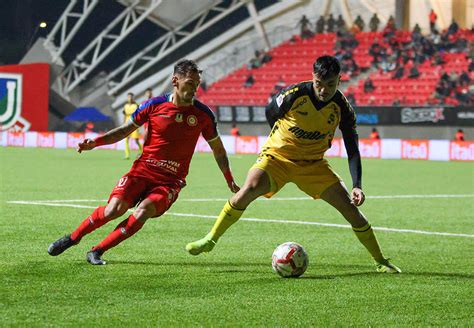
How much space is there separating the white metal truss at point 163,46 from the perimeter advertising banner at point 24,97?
14.3 ft

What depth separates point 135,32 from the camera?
55.2 m

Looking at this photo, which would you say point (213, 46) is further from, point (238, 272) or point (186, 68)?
point (238, 272)

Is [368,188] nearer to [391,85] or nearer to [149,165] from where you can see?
[149,165]

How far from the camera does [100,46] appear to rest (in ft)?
183

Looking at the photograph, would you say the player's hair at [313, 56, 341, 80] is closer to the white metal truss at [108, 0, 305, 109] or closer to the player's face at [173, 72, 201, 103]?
the player's face at [173, 72, 201, 103]

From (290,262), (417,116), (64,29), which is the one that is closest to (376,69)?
(417,116)

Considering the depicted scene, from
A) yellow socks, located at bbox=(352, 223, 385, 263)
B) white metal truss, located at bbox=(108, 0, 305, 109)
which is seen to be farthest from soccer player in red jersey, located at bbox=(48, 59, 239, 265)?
white metal truss, located at bbox=(108, 0, 305, 109)

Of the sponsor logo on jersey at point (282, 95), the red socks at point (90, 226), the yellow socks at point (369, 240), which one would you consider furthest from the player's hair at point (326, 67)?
the red socks at point (90, 226)

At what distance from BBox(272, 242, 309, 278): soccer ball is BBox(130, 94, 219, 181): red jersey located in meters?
1.35

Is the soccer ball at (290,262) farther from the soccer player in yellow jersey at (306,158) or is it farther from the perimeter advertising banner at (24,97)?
the perimeter advertising banner at (24,97)

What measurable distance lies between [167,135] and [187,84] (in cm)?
55

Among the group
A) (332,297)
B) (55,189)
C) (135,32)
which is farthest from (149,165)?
(135,32)

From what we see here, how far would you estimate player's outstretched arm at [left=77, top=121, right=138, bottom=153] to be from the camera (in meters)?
8.65

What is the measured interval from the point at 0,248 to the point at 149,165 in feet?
6.09
